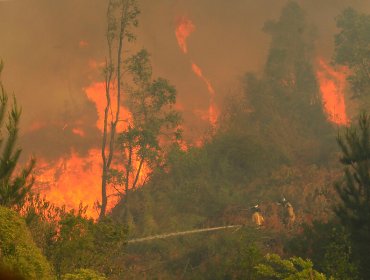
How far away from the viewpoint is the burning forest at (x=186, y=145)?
10344 mm

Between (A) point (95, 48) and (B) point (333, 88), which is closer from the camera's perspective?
(B) point (333, 88)

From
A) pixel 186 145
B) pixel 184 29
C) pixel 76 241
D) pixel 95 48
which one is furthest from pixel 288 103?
pixel 76 241

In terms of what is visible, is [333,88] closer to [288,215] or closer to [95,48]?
[95,48]

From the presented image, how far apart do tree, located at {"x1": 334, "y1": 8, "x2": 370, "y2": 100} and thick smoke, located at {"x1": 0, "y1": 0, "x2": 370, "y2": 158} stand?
1277 centimetres

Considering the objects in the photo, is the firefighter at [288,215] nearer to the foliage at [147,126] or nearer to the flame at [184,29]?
the foliage at [147,126]

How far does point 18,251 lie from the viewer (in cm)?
590

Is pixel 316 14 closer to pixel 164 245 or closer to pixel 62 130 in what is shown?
pixel 62 130

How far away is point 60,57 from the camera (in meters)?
49.7

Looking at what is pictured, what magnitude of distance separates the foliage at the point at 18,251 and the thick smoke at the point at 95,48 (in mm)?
33063

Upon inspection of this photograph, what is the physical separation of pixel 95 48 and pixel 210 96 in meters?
17.0

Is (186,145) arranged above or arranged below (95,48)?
below

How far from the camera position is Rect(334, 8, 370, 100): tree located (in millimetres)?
30791

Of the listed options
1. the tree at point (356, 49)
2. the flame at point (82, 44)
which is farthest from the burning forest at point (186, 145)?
the flame at point (82, 44)

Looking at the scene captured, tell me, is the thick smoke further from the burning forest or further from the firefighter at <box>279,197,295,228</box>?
the firefighter at <box>279,197,295,228</box>
